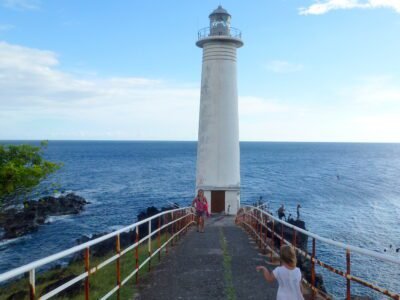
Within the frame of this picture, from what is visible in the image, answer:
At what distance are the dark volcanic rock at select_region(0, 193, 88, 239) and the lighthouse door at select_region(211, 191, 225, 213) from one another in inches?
476

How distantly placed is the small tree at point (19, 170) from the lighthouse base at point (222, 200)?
10.2m

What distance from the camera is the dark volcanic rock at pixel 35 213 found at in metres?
33.5

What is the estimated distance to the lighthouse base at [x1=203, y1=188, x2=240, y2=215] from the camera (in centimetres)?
2314

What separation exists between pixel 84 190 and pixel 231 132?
43.9 metres

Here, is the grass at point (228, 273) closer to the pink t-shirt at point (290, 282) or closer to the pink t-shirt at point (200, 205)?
the pink t-shirt at point (290, 282)

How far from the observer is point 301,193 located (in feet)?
199

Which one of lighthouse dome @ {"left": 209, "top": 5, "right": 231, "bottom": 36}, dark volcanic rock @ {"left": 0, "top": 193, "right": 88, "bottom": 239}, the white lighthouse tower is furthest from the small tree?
dark volcanic rock @ {"left": 0, "top": 193, "right": 88, "bottom": 239}

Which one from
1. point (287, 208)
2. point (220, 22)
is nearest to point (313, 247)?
point (220, 22)

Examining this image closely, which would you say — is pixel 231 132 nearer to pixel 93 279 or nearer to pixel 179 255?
pixel 179 255

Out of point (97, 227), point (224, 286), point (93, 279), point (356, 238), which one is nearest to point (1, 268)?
point (97, 227)

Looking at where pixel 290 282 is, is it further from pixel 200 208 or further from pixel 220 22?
pixel 220 22

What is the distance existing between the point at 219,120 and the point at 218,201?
457cm

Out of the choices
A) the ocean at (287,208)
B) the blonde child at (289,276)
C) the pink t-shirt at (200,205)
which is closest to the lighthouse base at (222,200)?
the ocean at (287,208)

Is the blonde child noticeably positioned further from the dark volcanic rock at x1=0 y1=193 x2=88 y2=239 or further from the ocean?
the dark volcanic rock at x1=0 y1=193 x2=88 y2=239
